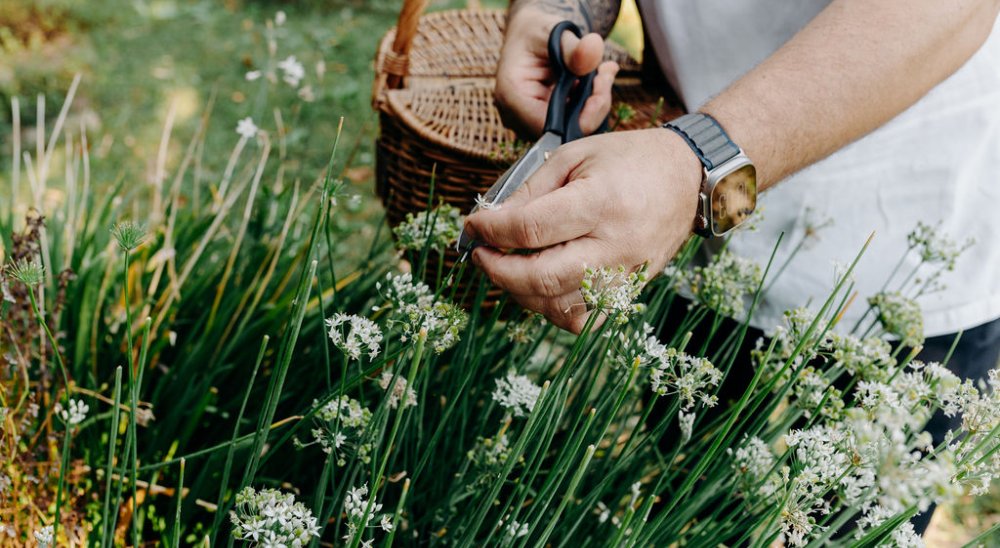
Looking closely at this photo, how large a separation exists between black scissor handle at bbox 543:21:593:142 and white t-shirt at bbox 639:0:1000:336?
1.10 ft

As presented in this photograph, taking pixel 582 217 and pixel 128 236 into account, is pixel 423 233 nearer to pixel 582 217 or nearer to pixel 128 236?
pixel 582 217

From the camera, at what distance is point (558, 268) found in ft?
2.87

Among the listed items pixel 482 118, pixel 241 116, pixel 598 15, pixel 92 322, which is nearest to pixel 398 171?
pixel 482 118

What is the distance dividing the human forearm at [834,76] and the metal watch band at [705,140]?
0.02 metres

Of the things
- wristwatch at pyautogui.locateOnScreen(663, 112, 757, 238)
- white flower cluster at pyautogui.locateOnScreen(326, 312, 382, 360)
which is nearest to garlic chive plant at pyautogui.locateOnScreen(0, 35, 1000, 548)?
white flower cluster at pyautogui.locateOnScreen(326, 312, 382, 360)

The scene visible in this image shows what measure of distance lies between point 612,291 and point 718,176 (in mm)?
293

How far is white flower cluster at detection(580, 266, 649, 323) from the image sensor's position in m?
0.77

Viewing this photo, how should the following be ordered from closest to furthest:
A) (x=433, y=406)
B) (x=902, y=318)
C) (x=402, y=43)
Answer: (x=902, y=318), (x=433, y=406), (x=402, y=43)

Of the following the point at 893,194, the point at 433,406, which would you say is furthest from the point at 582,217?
the point at 893,194

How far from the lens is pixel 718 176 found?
97 cm

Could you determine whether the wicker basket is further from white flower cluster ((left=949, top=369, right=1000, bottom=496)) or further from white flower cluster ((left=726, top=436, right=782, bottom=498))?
white flower cluster ((left=949, top=369, right=1000, bottom=496))

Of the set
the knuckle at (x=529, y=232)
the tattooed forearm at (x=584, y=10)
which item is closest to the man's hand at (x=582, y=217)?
the knuckle at (x=529, y=232)

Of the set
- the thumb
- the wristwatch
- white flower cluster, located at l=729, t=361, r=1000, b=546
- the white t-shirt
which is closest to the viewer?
white flower cluster, located at l=729, t=361, r=1000, b=546

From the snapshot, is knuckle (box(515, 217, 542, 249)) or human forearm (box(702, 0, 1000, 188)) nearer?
knuckle (box(515, 217, 542, 249))
